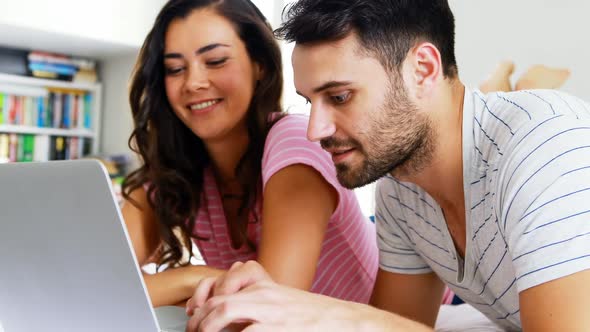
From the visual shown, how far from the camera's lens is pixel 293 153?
118 centimetres

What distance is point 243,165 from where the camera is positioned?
142 cm

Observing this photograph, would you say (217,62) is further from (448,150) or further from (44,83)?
(44,83)

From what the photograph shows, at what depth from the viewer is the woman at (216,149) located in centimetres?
136

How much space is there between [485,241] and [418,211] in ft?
0.56

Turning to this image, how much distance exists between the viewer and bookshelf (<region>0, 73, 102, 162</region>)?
394cm

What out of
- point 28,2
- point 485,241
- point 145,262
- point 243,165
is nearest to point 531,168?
point 485,241

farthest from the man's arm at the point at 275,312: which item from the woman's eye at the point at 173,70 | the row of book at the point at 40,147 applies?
the row of book at the point at 40,147

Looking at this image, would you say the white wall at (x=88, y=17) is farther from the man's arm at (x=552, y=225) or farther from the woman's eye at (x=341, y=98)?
the man's arm at (x=552, y=225)

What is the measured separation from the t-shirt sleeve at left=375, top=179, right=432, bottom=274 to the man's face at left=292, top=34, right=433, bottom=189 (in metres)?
0.20

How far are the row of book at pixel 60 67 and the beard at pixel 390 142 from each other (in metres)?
3.53

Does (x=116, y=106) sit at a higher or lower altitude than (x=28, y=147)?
higher

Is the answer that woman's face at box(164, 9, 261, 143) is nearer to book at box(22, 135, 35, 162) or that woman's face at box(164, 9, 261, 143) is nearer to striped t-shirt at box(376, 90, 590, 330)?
striped t-shirt at box(376, 90, 590, 330)

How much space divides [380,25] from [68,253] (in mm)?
587

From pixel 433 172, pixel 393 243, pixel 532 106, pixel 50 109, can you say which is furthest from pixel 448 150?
pixel 50 109
